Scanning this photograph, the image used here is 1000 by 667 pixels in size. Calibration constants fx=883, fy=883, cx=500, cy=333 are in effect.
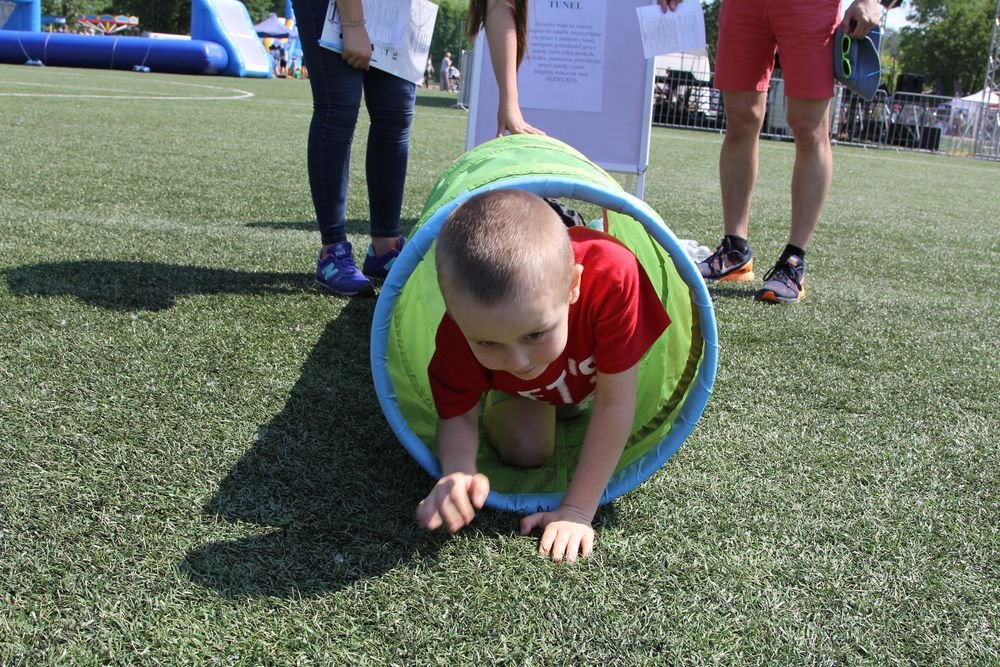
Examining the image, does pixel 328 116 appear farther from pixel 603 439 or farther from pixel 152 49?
pixel 152 49

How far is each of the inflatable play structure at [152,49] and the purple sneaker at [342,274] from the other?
944 inches

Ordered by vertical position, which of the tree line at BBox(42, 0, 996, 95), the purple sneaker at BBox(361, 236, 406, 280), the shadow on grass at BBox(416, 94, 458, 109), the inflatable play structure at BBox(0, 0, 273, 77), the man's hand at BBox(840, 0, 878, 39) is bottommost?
the purple sneaker at BBox(361, 236, 406, 280)

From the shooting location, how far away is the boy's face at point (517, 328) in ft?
4.63

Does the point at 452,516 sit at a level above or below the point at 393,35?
below

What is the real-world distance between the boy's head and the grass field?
1.19 ft

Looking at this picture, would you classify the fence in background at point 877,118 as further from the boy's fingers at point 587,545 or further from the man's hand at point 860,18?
the boy's fingers at point 587,545

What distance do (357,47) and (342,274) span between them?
0.74 meters

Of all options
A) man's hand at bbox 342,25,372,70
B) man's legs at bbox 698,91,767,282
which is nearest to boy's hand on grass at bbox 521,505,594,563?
man's hand at bbox 342,25,372,70

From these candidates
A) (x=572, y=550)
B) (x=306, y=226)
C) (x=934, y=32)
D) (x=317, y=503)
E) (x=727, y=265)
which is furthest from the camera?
(x=934, y=32)

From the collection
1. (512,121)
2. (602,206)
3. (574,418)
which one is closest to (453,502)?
(602,206)

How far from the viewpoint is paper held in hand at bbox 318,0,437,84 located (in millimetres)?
2824

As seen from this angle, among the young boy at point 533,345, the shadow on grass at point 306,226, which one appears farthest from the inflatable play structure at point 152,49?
the young boy at point 533,345

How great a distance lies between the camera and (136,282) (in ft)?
9.62

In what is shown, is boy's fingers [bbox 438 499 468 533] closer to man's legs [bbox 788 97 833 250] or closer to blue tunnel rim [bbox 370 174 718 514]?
blue tunnel rim [bbox 370 174 718 514]
